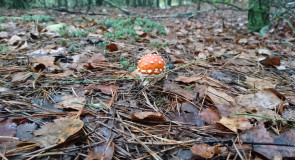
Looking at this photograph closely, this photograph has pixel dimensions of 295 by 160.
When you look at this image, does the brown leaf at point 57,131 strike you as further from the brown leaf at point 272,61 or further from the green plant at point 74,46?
the brown leaf at point 272,61

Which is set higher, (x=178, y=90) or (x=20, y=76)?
(x=20, y=76)

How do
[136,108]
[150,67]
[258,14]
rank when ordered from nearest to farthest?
[136,108] < [150,67] < [258,14]

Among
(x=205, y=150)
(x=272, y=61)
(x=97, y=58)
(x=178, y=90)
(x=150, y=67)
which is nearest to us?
(x=205, y=150)

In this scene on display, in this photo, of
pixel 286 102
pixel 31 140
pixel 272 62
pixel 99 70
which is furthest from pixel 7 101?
pixel 272 62

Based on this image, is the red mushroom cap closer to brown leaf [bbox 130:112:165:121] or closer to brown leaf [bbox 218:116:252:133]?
brown leaf [bbox 130:112:165:121]

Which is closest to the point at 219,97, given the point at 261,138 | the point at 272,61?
the point at 261,138

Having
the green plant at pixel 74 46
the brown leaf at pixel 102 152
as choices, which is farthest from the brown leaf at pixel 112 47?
the brown leaf at pixel 102 152

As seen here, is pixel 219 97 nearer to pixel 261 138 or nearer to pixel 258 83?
A: pixel 261 138

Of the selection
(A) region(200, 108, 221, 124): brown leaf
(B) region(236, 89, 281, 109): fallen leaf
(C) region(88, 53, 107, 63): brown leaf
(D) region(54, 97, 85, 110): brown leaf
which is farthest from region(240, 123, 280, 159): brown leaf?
(C) region(88, 53, 107, 63): brown leaf
